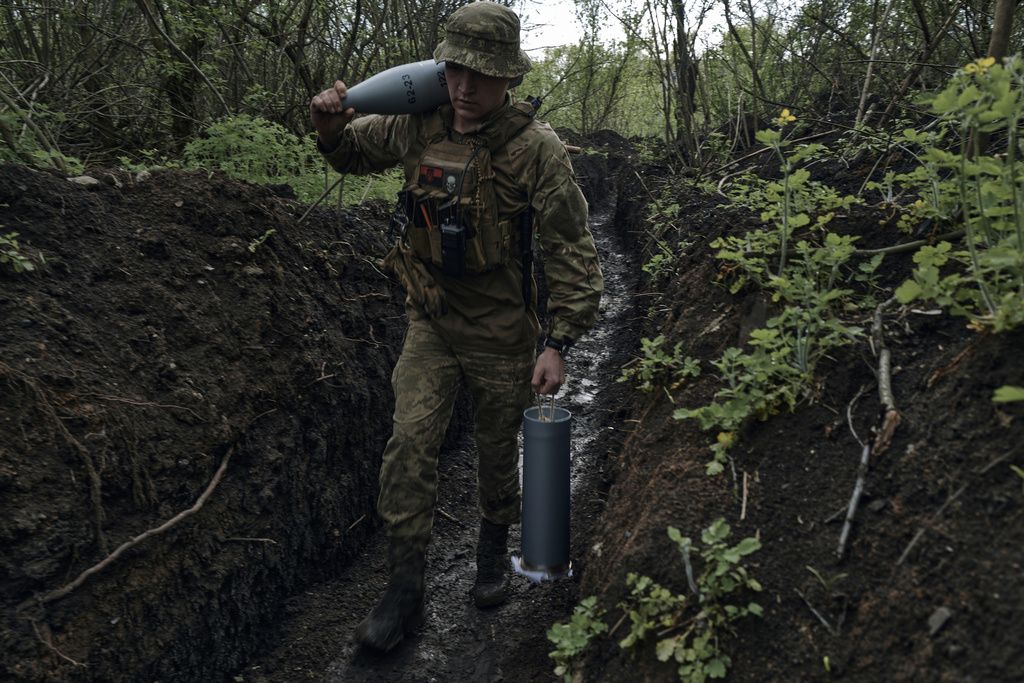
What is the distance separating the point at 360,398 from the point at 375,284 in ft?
3.37

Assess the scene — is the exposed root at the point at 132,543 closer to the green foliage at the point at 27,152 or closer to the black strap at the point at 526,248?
the black strap at the point at 526,248

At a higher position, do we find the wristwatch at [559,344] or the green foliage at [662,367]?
the wristwatch at [559,344]

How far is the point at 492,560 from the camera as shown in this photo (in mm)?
3512

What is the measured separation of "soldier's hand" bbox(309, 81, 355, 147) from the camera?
10.0 ft

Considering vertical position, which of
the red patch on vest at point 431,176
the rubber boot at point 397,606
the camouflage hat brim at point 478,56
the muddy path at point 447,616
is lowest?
the muddy path at point 447,616

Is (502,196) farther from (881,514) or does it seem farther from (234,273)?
(881,514)

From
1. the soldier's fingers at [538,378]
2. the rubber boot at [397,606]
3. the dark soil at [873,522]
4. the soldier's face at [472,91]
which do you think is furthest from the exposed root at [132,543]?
the soldier's face at [472,91]

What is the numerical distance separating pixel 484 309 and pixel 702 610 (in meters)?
1.73

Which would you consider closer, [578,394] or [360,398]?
[360,398]

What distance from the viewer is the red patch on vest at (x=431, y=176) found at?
10.1 ft

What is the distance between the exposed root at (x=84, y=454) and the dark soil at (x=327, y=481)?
0.04 ft

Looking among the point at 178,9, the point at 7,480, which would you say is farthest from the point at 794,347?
the point at 178,9

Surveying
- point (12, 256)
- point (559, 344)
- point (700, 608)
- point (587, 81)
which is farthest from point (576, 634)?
point (587, 81)

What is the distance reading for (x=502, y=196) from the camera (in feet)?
10.3
